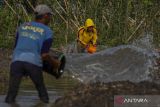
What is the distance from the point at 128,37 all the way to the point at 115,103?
1349 centimetres

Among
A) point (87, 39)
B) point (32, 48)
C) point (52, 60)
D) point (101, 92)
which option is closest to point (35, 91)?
point (52, 60)

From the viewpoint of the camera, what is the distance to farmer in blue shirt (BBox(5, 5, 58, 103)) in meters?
9.31

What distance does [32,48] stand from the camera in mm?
9320

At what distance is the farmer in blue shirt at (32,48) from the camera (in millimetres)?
9312

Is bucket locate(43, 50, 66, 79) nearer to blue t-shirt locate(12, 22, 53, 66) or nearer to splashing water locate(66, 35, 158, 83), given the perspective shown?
blue t-shirt locate(12, 22, 53, 66)

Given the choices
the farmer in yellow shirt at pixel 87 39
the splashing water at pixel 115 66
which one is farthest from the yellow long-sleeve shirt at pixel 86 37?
the splashing water at pixel 115 66

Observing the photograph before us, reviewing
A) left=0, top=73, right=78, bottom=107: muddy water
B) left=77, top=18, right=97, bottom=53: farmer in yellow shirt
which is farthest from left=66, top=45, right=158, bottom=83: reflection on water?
left=77, top=18, right=97, bottom=53: farmer in yellow shirt

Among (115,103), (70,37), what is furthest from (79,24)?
(115,103)

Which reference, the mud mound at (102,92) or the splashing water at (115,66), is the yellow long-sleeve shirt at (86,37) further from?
the mud mound at (102,92)

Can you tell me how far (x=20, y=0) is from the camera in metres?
22.2

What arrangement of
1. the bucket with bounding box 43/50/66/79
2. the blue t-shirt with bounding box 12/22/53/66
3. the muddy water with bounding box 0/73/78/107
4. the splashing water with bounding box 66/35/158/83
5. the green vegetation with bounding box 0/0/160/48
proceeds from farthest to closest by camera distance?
the green vegetation with bounding box 0/0/160/48 < the splashing water with bounding box 66/35/158/83 < the muddy water with bounding box 0/73/78/107 < the bucket with bounding box 43/50/66/79 < the blue t-shirt with bounding box 12/22/53/66

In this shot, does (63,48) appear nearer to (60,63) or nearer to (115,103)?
(60,63)

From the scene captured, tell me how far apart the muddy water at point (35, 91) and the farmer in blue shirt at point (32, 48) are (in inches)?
18.8

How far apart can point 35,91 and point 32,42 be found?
240cm
